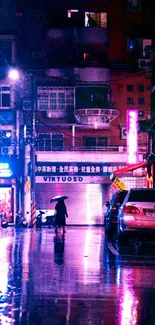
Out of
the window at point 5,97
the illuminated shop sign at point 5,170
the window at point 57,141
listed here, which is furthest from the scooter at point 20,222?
the window at point 5,97

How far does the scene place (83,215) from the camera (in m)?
56.7

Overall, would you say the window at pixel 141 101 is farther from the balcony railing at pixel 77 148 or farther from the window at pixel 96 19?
the window at pixel 96 19

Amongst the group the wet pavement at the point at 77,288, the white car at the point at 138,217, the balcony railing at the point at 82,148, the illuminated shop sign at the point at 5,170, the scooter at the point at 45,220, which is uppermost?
the balcony railing at the point at 82,148

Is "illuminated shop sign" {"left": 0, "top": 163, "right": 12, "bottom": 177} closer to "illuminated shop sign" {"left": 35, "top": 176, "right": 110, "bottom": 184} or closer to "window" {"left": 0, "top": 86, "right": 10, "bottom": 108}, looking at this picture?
"illuminated shop sign" {"left": 35, "top": 176, "right": 110, "bottom": 184}

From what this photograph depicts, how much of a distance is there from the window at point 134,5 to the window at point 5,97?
11966mm

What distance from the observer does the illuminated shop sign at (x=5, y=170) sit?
2183 inches

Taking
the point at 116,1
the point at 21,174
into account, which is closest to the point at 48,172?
the point at 21,174

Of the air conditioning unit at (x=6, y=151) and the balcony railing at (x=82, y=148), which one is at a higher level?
the balcony railing at (x=82, y=148)

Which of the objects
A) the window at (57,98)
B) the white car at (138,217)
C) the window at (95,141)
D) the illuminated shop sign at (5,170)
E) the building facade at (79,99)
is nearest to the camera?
the white car at (138,217)

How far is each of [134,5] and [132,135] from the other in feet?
42.8

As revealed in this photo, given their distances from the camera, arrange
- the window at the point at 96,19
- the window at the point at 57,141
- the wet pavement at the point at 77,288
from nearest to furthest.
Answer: the wet pavement at the point at 77,288 < the window at the point at 57,141 < the window at the point at 96,19

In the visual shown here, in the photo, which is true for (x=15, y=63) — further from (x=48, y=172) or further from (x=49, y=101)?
(x=48, y=172)

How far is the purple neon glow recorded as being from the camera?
51.9 meters

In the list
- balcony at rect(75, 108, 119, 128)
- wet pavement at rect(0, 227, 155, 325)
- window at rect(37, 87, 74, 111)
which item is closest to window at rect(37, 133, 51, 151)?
window at rect(37, 87, 74, 111)
